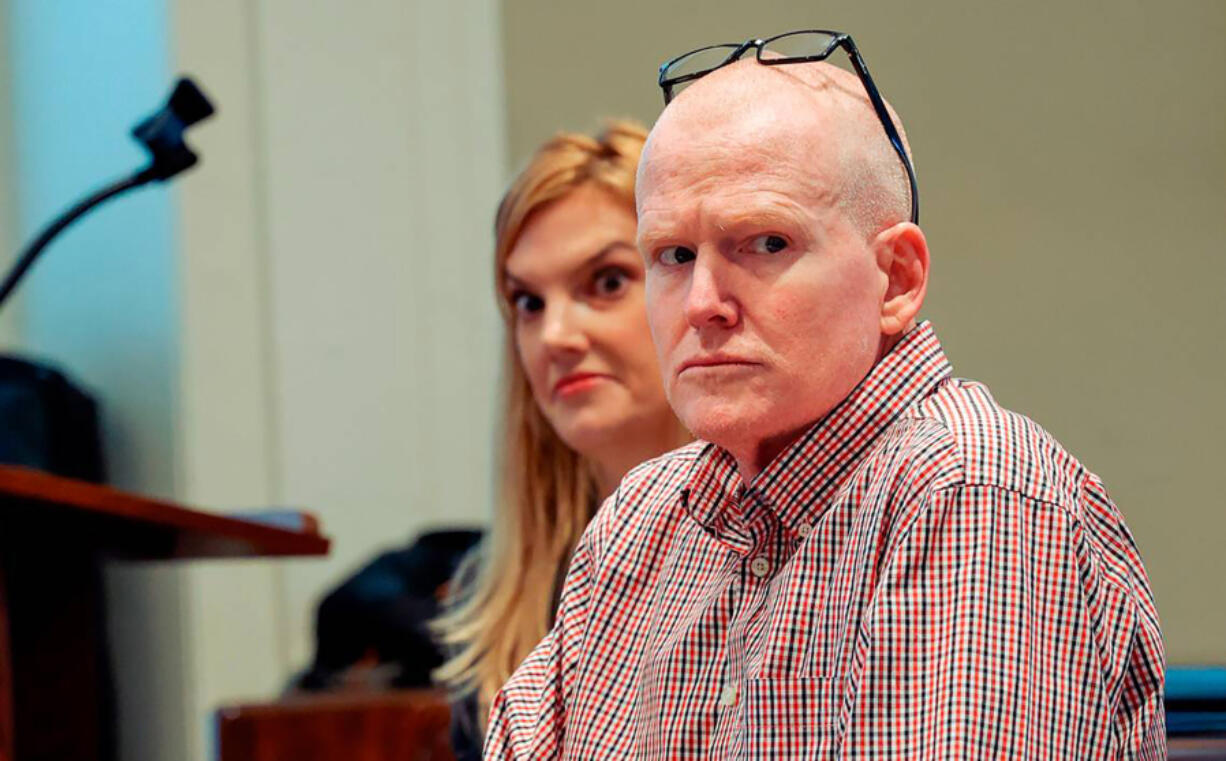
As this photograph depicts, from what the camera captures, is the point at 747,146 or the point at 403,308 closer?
the point at 747,146

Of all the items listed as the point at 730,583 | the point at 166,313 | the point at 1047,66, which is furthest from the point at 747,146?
the point at 166,313

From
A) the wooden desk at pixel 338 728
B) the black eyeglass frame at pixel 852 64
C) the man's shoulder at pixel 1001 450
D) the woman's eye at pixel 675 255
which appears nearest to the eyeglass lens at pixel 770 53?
the black eyeglass frame at pixel 852 64

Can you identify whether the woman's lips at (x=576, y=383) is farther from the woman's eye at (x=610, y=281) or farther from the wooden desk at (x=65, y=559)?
the wooden desk at (x=65, y=559)

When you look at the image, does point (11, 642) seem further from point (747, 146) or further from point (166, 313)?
point (747, 146)

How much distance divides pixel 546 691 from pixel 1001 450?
0.42 meters

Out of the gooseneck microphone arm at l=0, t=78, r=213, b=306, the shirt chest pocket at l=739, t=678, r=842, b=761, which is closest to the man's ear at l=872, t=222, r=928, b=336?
the shirt chest pocket at l=739, t=678, r=842, b=761

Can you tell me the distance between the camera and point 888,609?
0.95 meters

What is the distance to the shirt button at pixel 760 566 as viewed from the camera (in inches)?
42.8

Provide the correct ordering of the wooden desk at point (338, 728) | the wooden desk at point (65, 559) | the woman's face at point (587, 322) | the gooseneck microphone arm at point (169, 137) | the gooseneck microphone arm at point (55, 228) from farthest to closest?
the gooseneck microphone arm at point (55, 228), the gooseneck microphone arm at point (169, 137), the wooden desk at point (338, 728), the wooden desk at point (65, 559), the woman's face at point (587, 322)

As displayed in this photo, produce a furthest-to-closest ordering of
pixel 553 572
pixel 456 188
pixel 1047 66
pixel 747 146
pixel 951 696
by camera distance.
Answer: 1. pixel 456 188
2. pixel 553 572
3. pixel 1047 66
4. pixel 747 146
5. pixel 951 696

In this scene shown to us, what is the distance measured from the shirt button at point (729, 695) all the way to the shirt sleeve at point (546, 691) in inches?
7.1

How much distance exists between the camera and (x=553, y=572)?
6.25 feet

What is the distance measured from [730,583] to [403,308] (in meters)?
2.73

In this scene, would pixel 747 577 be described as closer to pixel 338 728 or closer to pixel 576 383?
pixel 576 383
